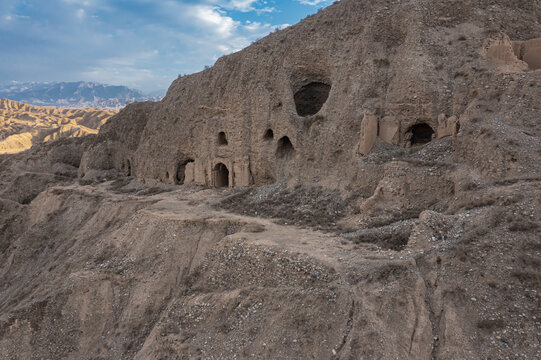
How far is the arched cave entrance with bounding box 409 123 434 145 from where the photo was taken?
63.2 ft

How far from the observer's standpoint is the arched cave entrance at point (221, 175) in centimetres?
2762

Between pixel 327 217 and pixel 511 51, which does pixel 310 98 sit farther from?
pixel 511 51

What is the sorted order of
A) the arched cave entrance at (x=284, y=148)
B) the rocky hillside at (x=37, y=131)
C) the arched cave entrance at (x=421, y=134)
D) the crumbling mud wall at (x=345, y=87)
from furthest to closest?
the rocky hillside at (x=37, y=131)
the arched cave entrance at (x=284, y=148)
the arched cave entrance at (x=421, y=134)
the crumbling mud wall at (x=345, y=87)

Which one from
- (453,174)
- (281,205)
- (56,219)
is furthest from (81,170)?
(453,174)

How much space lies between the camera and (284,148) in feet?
80.6

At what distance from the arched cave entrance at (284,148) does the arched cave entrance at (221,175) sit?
20.5 ft

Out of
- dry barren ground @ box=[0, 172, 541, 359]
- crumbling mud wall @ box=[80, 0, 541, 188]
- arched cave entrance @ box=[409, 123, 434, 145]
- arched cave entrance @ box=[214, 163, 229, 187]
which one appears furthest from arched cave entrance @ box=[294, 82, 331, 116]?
dry barren ground @ box=[0, 172, 541, 359]

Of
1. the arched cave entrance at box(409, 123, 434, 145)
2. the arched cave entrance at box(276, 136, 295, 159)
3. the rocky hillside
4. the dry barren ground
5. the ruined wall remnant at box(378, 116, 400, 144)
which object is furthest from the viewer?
the rocky hillside

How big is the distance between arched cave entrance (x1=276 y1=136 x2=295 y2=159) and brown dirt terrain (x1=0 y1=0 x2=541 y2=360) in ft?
0.50

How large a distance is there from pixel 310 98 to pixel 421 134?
9.19 m

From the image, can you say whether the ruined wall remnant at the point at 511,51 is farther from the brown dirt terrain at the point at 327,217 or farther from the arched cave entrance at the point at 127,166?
the arched cave entrance at the point at 127,166

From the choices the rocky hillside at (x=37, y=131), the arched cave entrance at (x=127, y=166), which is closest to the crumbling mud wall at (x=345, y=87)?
the arched cave entrance at (x=127, y=166)

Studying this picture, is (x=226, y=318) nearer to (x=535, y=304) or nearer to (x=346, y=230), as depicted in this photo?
(x=346, y=230)

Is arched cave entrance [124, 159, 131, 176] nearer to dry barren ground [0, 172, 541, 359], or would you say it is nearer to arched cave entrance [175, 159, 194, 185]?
arched cave entrance [175, 159, 194, 185]
